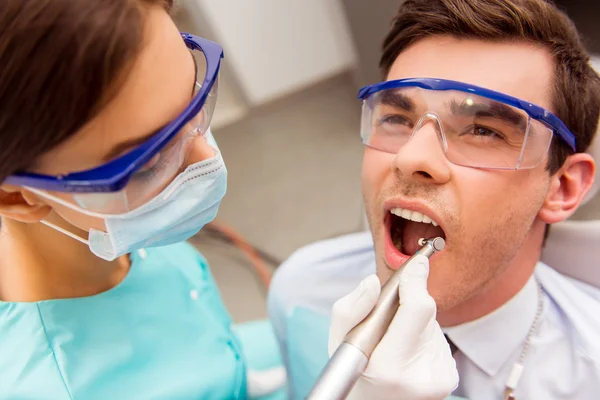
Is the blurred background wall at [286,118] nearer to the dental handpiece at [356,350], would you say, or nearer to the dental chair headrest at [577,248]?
the dental chair headrest at [577,248]

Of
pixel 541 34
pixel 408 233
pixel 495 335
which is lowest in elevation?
pixel 495 335

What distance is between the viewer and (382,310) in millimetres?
690

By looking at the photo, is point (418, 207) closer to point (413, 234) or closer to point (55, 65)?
point (413, 234)

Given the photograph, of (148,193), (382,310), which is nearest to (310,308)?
(382,310)

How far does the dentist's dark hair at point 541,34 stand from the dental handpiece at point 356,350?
43 cm

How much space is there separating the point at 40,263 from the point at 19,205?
0.65 feet

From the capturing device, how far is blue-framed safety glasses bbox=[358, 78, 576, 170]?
814mm

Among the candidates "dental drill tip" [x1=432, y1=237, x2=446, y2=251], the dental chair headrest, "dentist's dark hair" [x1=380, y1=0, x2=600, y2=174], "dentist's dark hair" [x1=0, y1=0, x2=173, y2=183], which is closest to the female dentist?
"dentist's dark hair" [x1=0, y1=0, x2=173, y2=183]

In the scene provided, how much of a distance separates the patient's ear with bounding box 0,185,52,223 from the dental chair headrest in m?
1.14

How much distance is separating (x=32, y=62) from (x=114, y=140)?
129mm

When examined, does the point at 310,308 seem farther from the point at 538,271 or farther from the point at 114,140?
the point at 114,140

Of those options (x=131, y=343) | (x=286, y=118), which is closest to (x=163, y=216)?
(x=131, y=343)

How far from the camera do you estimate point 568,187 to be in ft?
3.13

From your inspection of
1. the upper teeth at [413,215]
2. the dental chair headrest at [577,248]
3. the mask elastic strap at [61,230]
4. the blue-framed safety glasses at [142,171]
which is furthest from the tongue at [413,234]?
the mask elastic strap at [61,230]
